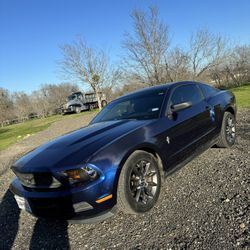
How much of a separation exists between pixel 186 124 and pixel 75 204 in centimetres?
222

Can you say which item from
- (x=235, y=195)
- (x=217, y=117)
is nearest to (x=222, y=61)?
(x=217, y=117)

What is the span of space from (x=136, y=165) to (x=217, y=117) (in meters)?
2.55

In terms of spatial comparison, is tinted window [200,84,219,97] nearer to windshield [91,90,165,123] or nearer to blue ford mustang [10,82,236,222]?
blue ford mustang [10,82,236,222]

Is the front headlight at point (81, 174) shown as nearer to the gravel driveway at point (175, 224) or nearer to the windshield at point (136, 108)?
the gravel driveway at point (175, 224)

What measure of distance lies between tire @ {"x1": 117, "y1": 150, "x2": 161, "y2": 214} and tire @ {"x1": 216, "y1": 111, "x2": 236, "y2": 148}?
91.2 inches

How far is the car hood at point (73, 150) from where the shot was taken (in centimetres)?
281

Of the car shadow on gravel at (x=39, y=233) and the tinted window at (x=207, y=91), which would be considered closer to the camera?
the car shadow on gravel at (x=39, y=233)

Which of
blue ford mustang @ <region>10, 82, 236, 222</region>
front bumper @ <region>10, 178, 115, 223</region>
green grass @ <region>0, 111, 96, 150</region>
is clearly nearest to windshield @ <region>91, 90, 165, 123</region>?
blue ford mustang @ <region>10, 82, 236, 222</region>

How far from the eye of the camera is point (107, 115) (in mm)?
4699

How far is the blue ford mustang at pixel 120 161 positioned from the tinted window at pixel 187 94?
0.02 metres

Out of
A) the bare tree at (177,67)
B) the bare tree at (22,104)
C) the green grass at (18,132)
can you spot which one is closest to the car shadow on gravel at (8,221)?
the green grass at (18,132)

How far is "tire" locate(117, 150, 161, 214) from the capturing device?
2918 millimetres

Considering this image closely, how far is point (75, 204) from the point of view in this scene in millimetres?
2666

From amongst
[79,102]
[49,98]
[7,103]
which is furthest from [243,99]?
[7,103]
